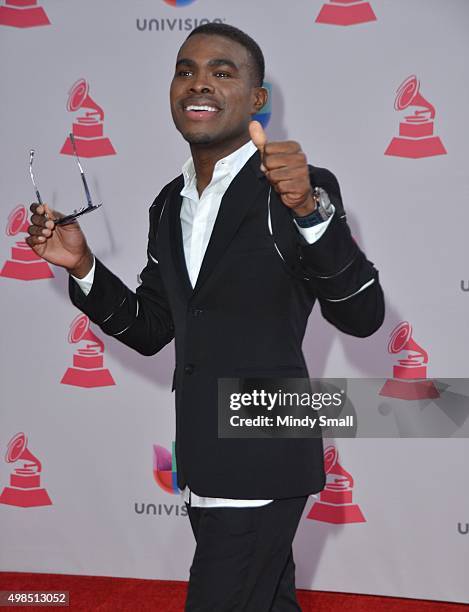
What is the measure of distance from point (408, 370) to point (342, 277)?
1797mm

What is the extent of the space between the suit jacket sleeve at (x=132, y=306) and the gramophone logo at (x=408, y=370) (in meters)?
1.38

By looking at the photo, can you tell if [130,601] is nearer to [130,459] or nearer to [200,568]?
[130,459]

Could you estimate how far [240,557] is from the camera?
1.62 meters

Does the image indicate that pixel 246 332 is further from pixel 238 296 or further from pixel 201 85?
pixel 201 85

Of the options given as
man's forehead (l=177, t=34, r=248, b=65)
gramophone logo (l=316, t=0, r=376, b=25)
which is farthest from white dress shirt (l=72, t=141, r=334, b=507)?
gramophone logo (l=316, t=0, r=376, b=25)

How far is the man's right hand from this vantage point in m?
1.89

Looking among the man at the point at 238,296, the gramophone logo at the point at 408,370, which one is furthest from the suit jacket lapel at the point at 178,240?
the gramophone logo at the point at 408,370

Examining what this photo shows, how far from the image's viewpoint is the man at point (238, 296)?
1562 millimetres

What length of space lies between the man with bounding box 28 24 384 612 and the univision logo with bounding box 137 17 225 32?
1515mm

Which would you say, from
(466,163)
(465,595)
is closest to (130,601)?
(465,595)

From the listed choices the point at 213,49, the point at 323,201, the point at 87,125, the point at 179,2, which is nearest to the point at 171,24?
the point at 179,2

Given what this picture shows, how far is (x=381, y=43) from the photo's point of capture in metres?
3.17

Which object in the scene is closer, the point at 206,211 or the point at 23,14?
the point at 206,211

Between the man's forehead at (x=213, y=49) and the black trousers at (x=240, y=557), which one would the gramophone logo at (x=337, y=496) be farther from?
the man's forehead at (x=213, y=49)
